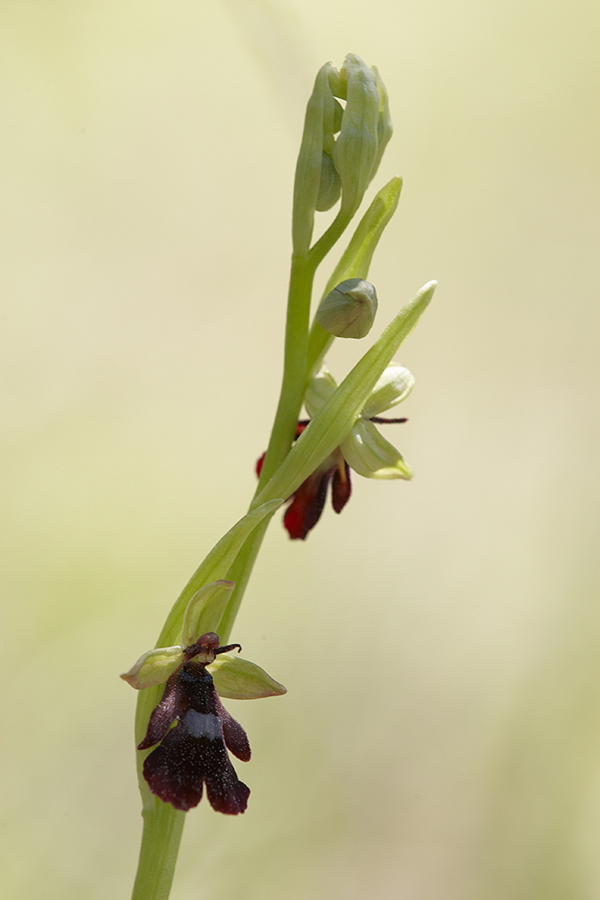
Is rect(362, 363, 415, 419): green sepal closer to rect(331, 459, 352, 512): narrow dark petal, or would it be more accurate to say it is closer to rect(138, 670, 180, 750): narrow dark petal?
rect(331, 459, 352, 512): narrow dark petal

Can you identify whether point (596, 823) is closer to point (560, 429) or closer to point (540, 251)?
point (560, 429)

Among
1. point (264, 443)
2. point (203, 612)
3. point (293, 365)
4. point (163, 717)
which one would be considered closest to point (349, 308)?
point (293, 365)

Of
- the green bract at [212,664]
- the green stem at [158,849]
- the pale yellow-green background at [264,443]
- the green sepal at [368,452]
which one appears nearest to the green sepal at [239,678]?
the green bract at [212,664]

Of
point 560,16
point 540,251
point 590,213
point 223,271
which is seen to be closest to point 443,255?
point 540,251

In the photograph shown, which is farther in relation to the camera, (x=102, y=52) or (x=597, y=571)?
(x=102, y=52)

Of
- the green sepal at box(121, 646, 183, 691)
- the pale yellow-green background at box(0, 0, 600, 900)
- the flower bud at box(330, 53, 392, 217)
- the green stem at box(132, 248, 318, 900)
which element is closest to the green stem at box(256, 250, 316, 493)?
the green stem at box(132, 248, 318, 900)

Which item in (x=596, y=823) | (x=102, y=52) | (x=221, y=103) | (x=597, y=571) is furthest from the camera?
(x=221, y=103)

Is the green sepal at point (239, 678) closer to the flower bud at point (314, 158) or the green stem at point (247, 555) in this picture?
the green stem at point (247, 555)
